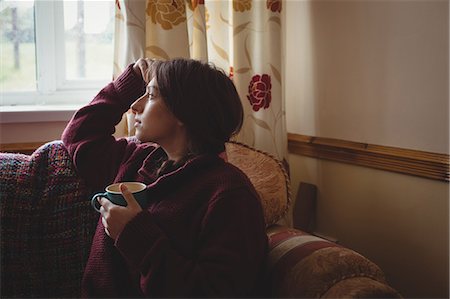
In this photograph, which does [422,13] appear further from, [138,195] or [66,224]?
[66,224]

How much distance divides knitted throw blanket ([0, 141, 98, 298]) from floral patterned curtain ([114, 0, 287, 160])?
516 mm

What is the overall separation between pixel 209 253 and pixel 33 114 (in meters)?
1.04

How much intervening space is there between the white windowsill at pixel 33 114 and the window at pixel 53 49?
0.18 metres

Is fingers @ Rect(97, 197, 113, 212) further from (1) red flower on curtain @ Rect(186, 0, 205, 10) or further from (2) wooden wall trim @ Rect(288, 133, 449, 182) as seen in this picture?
(2) wooden wall trim @ Rect(288, 133, 449, 182)

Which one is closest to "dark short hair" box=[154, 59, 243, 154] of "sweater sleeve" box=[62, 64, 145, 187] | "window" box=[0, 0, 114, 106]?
"sweater sleeve" box=[62, 64, 145, 187]

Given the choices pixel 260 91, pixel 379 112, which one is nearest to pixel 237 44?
pixel 260 91

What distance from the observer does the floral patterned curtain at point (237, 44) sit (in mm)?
1797

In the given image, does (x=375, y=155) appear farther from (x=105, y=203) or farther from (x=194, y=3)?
(x=105, y=203)

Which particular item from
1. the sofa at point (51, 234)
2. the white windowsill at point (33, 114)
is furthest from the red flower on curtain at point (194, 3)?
the sofa at point (51, 234)

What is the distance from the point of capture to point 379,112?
1.82 m

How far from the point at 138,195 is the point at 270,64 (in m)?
0.98

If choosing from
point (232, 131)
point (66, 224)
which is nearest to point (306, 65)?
point (232, 131)

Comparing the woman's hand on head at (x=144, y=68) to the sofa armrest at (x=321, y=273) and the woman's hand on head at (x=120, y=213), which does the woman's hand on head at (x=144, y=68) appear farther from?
the sofa armrest at (x=321, y=273)

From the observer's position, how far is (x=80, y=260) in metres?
1.42
